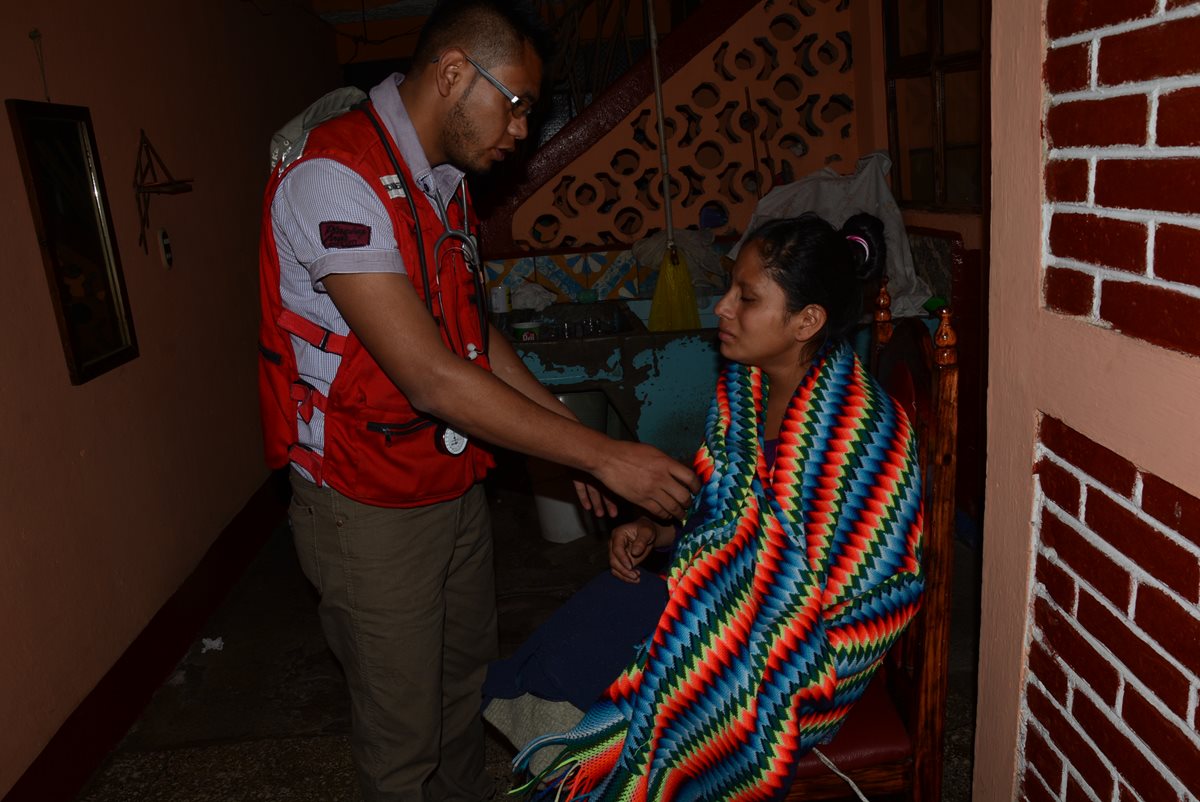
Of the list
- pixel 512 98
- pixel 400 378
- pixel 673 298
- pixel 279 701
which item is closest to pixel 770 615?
pixel 400 378

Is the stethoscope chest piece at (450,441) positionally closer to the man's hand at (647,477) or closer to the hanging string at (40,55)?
the man's hand at (647,477)

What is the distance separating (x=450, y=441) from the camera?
193 cm

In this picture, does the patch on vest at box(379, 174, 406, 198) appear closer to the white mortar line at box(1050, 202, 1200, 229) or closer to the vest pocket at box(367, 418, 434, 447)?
the vest pocket at box(367, 418, 434, 447)

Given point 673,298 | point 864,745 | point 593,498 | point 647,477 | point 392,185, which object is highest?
point 392,185

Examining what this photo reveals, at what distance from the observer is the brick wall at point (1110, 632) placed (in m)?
1.21

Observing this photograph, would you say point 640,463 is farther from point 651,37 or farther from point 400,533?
point 651,37

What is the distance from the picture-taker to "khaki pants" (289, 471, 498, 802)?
76.2 inches

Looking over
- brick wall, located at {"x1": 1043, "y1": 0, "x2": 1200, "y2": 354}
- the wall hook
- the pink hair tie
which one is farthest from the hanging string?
brick wall, located at {"x1": 1043, "y1": 0, "x2": 1200, "y2": 354}

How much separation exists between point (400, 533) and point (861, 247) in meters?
1.46

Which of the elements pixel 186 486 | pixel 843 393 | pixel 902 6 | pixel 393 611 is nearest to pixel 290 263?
pixel 393 611

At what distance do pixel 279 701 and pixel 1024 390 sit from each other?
8.55 feet

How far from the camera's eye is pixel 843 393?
175 centimetres

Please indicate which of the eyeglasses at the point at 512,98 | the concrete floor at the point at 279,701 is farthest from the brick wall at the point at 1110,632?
the eyeglasses at the point at 512,98

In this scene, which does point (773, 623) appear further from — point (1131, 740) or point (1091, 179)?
point (1091, 179)
